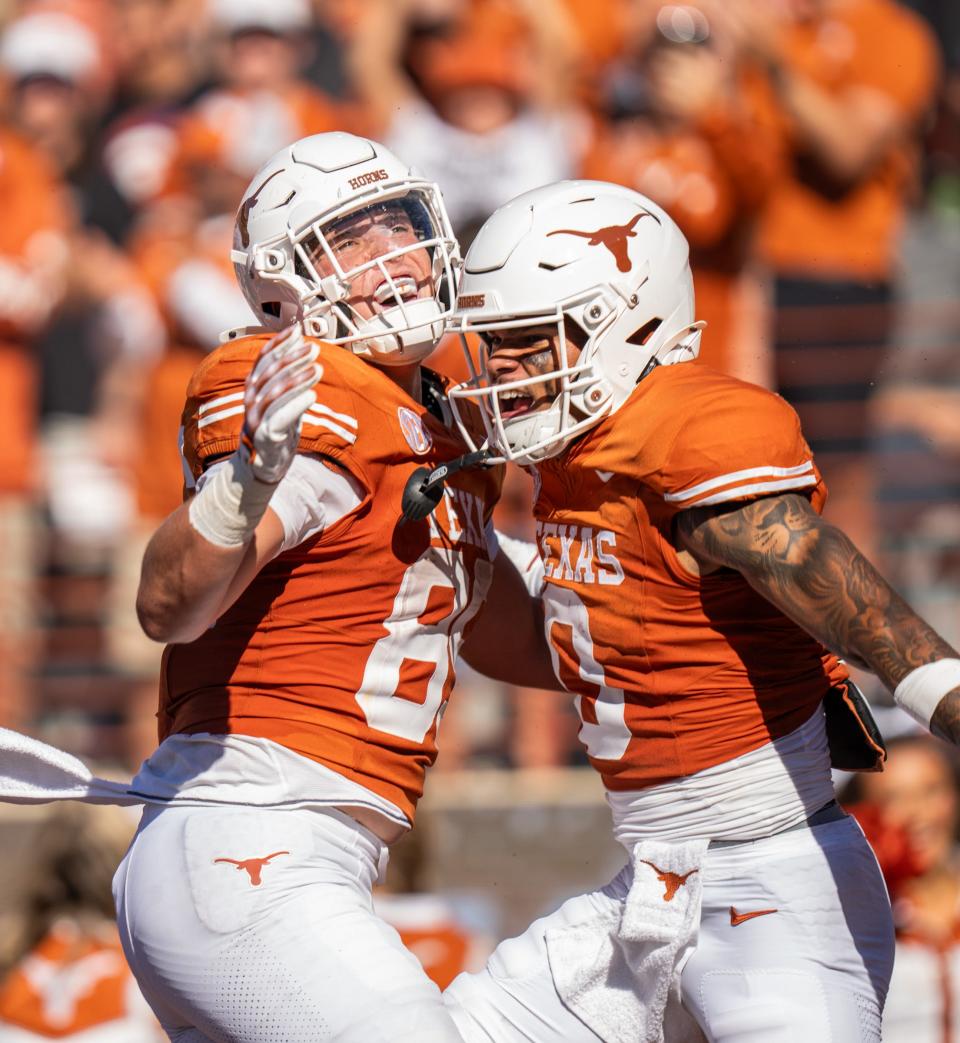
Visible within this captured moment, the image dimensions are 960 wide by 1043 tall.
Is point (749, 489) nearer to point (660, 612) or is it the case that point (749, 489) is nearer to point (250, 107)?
point (660, 612)

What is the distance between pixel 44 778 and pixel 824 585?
52.2 inches

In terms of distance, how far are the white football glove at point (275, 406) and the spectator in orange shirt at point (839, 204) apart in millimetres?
4070

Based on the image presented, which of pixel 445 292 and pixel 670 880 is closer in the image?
pixel 670 880

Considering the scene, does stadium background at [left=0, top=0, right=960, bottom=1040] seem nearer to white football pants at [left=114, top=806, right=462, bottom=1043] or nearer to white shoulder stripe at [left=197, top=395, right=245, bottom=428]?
white football pants at [left=114, top=806, right=462, bottom=1043]

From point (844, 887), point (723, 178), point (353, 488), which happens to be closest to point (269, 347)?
point (353, 488)

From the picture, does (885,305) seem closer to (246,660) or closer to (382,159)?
(382,159)

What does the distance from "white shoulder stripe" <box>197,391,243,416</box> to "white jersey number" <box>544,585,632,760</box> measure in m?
0.63

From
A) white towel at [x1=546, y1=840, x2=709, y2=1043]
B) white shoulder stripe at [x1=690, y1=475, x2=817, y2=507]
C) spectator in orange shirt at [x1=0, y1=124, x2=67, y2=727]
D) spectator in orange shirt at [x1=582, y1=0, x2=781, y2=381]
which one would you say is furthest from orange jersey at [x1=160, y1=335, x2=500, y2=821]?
spectator in orange shirt at [x1=0, y1=124, x2=67, y2=727]

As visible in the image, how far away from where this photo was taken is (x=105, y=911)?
447 centimetres

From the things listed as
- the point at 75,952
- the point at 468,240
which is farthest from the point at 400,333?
the point at 468,240

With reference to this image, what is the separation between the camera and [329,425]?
2.85 meters

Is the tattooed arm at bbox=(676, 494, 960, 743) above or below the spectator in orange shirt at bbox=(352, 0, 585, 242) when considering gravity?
above

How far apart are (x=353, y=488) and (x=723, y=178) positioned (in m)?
3.81

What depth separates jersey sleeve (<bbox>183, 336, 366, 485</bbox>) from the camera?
2.83 meters
